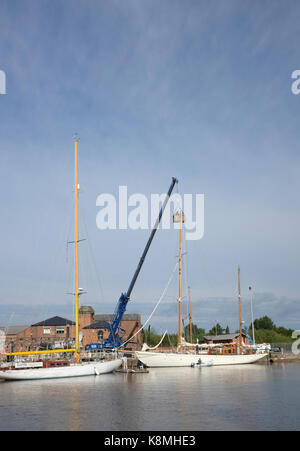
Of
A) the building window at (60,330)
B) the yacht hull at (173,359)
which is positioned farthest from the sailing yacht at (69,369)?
the building window at (60,330)

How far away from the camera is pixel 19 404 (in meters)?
35.5

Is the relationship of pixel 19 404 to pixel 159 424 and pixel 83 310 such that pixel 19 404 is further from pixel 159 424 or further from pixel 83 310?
pixel 83 310

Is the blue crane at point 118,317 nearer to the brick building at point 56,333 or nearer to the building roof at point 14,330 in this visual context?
the brick building at point 56,333

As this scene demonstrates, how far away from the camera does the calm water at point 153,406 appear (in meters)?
27.1

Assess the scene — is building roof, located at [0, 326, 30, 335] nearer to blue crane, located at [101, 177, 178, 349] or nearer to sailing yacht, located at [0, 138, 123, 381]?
blue crane, located at [101, 177, 178, 349]

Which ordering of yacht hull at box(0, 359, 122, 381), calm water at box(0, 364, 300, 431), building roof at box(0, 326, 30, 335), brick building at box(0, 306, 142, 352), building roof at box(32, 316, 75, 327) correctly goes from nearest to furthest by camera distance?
calm water at box(0, 364, 300, 431), yacht hull at box(0, 359, 122, 381), brick building at box(0, 306, 142, 352), building roof at box(32, 316, 75, 327), building roof at box(0, 326, 30, 335)

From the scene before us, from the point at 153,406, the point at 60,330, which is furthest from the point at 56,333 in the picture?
the point at 153,406

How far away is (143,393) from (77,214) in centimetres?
3225

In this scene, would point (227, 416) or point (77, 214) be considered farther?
point (77, 214)

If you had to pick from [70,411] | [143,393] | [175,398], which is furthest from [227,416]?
[143,393]

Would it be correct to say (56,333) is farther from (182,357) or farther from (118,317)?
(182,357)

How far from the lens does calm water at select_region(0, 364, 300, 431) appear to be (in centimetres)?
2708

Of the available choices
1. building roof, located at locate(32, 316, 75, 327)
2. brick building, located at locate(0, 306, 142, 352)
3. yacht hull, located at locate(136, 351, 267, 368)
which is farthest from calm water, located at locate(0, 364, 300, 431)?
building roof, located at locate(32, 316, 75, 327)

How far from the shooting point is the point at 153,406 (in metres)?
33.6
